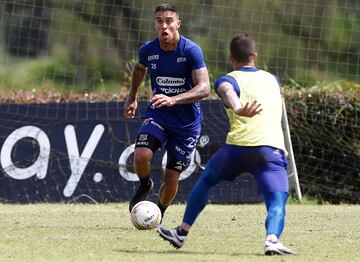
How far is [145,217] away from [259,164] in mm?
1684

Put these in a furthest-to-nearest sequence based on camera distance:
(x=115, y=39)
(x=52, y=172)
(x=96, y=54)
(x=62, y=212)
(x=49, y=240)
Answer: (x=96, y=54) < (x=115, y=39) < (x=52, y=172) < (x=62, y=212) < (x=49, y=240)

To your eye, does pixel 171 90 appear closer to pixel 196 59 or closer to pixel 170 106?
pixel 170 106

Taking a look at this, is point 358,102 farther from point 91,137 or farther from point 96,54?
point 96,54

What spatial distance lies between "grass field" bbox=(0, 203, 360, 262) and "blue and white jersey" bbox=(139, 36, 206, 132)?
111cm

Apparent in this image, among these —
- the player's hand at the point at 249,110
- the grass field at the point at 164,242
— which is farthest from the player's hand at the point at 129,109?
the player's hand at the point at 249,110

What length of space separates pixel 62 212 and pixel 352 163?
15.1ft

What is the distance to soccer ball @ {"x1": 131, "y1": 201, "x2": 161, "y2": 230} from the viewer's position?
32.7 feet

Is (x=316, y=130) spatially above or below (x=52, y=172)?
above

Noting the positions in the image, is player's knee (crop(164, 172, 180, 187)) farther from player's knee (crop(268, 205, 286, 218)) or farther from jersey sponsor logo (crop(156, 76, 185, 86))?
player's knee (crop(268, 205, 286, 218))

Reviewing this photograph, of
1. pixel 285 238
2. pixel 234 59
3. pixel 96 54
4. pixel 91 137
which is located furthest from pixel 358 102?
pixel 96 54

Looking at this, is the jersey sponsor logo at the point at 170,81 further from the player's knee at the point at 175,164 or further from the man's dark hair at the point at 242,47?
the man's dark hair at the point at 242,47

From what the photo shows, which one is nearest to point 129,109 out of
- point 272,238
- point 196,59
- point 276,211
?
point 196,59

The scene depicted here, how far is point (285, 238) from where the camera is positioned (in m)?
9.98

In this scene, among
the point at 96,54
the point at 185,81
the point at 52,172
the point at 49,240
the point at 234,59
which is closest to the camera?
the point at 234,59
